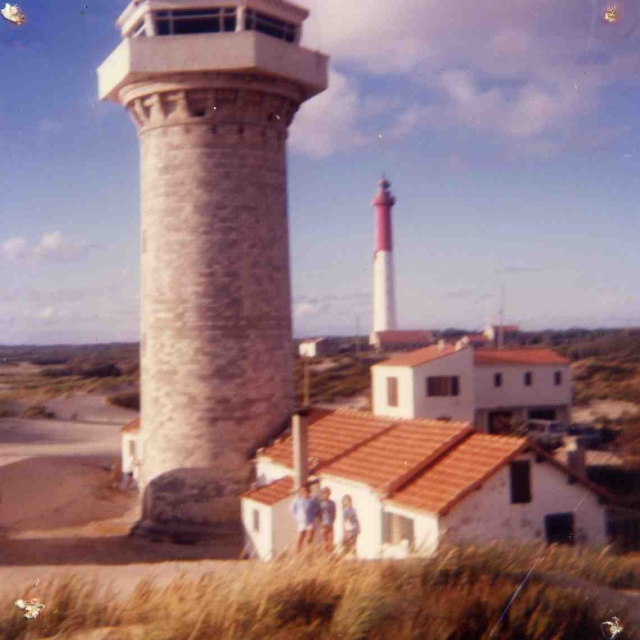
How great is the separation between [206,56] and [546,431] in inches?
841

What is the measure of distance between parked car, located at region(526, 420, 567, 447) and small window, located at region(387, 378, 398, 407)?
5346 millimetres

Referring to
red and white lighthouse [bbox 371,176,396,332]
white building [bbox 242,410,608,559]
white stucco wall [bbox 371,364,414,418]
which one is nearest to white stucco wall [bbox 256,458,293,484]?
white building [bbox 242,410,608,559]

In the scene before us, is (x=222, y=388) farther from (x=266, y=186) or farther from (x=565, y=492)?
(x=565, y=492)

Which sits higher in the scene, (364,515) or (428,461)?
(428,461)

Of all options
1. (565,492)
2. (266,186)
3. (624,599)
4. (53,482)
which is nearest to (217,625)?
(624,599)

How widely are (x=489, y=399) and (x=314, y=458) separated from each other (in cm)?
1755

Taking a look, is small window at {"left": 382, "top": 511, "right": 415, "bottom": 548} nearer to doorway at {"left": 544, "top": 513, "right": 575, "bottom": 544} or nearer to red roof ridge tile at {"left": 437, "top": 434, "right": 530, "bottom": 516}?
red roof ridge tile at {"left": 437, "top": 434, "right": 530, "bottom": 516}

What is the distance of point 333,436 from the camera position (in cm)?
1991

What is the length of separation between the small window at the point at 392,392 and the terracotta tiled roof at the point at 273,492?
13.4 m

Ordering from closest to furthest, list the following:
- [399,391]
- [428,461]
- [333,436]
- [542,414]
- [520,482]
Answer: [520,482]
[428,461]
[333,436]
[399,391]
[542,414]

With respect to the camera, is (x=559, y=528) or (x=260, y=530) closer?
(x=559, y=528)

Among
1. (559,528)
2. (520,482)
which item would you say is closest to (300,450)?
(520,482)

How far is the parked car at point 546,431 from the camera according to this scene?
3159cm

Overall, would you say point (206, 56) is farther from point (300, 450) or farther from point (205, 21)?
point (300, 450)
